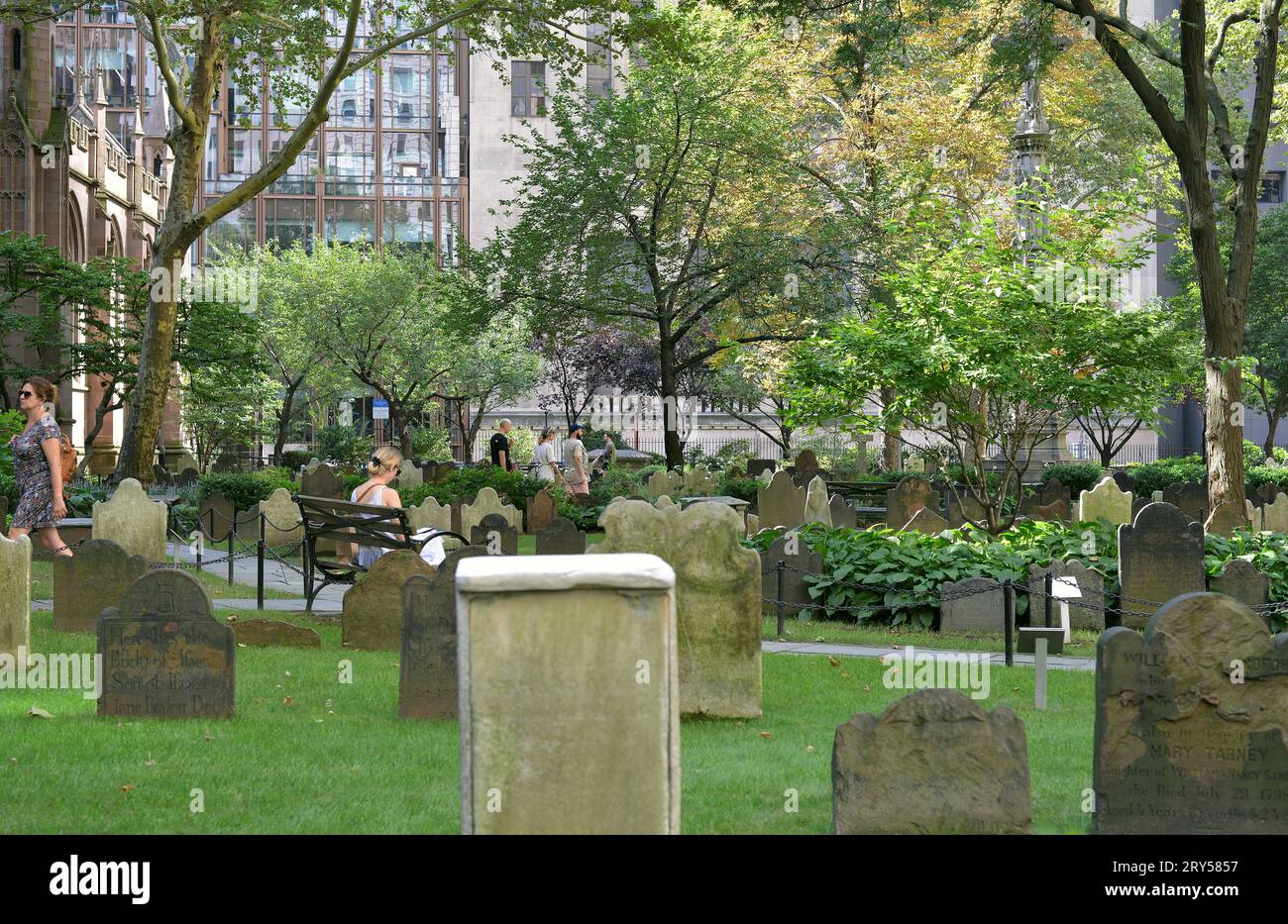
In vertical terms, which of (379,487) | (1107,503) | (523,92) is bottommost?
(1107,503)

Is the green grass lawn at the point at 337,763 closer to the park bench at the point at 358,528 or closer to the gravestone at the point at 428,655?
the gravestone at the point at 428,655

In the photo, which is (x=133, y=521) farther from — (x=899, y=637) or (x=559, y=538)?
(x=899, y=637)

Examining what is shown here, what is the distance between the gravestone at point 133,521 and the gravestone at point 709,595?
8.17 meters

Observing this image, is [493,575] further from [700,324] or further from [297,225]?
[297,225]

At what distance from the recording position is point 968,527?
15.7 m

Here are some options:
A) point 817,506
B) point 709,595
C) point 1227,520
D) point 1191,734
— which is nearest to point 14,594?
point 709,595

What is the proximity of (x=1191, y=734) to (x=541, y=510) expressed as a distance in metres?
18.1

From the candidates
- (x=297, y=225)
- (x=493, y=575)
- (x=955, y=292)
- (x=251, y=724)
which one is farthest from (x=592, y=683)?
(x=297, y=225)

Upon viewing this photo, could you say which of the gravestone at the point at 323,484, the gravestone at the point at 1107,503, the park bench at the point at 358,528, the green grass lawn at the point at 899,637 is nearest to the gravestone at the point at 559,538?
the park bench at the point at 358,528

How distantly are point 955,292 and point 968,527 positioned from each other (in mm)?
2605

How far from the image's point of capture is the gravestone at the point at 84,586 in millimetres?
11406

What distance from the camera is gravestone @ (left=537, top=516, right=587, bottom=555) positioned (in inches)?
577

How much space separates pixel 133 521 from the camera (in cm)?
1530

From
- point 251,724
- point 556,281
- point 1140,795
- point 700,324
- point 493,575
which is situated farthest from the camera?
point 700,324
